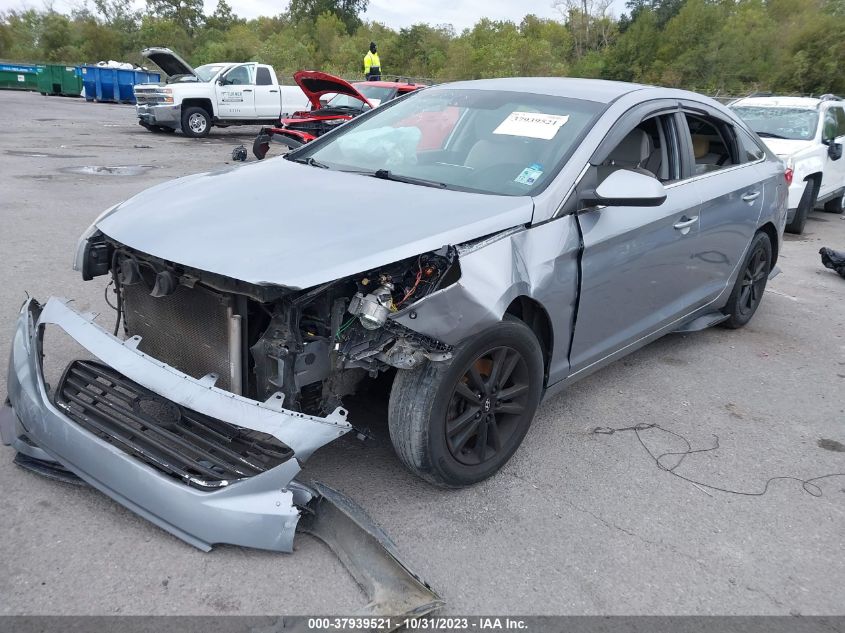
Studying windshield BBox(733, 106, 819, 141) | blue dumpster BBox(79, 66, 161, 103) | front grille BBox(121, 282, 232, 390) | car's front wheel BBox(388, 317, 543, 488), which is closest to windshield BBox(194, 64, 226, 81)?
windshield BBox(733, 106, 819, 141)

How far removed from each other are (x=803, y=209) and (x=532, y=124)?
7.55 meters

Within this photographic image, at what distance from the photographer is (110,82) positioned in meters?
28.9

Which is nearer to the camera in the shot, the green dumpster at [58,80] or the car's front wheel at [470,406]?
the car's front wheel at [470,406]

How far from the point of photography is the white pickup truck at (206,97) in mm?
16766

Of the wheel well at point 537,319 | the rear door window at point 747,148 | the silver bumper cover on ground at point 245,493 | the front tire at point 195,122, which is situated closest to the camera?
the silver bumper cover on ground at point 245,493

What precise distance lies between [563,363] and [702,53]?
3659 centimetres

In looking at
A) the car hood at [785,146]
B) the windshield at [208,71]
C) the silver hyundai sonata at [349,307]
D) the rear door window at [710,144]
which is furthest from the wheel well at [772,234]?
the windshield at [208,71]

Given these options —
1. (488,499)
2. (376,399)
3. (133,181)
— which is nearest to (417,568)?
(488,499)

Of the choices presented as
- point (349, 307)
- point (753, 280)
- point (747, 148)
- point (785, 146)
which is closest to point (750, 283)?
point (753, 280)

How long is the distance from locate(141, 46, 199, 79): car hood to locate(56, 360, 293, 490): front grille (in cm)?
1454

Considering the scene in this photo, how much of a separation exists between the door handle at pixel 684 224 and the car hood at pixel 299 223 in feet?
4.29

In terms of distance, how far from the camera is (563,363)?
341 cm

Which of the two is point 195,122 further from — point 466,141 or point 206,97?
point 466,141

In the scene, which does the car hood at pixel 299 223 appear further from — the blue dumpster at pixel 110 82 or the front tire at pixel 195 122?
the blue dumpster at pixel 110 82
